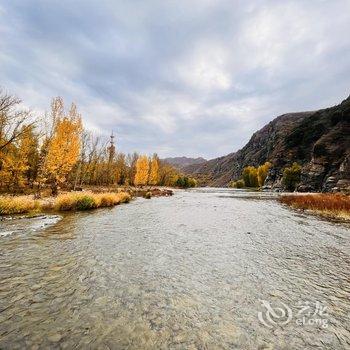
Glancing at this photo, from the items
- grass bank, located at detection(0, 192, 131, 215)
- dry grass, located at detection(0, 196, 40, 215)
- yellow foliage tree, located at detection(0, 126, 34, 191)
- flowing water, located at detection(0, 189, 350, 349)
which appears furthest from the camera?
yellow foliage tree, located at detection(0, 126, 34, 191)

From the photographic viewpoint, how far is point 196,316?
5418 mm

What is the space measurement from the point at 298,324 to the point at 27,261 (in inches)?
332

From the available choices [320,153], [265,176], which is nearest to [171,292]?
[320,153]

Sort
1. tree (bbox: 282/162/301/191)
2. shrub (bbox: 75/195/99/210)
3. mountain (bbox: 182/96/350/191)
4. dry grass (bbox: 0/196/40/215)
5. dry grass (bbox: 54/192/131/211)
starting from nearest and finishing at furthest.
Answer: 1. dry grass (bbox: 0/196/40/215)
2. dry grass (bbox: 54/192/131/211)
3. shrub (bbox: 75/195/99/210)
4. mountain (bbox: 182/96/350/191)
5. tree (bbox: 282/162/301/191)

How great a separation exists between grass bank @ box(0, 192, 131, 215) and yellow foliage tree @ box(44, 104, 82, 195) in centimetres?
831

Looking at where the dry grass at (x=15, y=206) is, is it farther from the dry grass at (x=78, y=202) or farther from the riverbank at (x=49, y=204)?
the dry grass at (x=78, y=202)

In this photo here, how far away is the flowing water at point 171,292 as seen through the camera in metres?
4.59

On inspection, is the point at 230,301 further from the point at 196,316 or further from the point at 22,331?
the point at 22,331

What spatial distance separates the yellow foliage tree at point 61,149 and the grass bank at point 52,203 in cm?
831

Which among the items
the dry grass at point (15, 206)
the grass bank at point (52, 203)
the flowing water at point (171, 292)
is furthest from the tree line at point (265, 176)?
the dry grass at point (15, 206)

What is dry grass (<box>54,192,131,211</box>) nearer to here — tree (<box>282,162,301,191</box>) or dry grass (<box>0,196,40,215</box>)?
dry grass (<box>0,196,40,215</box>)

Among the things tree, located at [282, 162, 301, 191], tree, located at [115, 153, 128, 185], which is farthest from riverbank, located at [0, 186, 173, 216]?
tree, located at [282, 162, 301, 191]

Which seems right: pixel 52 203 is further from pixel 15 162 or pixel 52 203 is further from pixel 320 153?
pixel 320 153

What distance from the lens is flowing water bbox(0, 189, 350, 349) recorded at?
4590 mm
